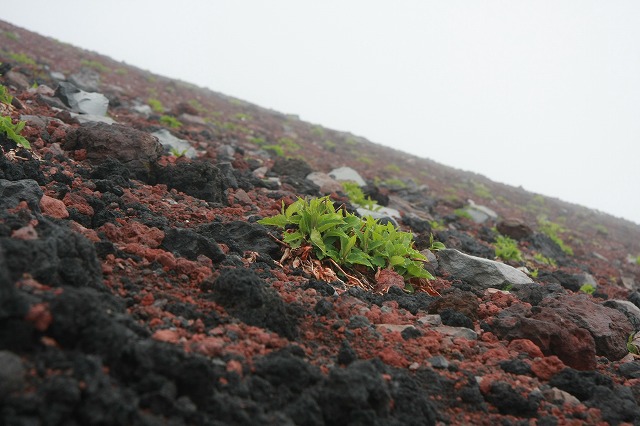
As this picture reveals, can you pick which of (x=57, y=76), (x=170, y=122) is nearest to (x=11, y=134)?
(x=170, y=122)

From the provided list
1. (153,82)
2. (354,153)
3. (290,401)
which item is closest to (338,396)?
(290,401)

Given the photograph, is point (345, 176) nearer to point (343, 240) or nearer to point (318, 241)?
point (343, 240)

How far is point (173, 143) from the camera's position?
30.0 ft

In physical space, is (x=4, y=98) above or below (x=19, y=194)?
above

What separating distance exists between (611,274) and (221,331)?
10918 mm

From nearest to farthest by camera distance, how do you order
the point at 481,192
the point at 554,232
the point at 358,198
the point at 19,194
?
the point at 19,194, the point at 358,198, the point at 554,232, the point at 481,192

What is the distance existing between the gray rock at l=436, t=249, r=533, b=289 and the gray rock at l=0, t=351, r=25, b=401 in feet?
15.9

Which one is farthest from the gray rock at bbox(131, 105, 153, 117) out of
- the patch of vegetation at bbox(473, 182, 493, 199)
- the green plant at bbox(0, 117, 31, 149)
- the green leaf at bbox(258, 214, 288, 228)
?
the patch of vegetation at bbox(473, 182, 493, 199)

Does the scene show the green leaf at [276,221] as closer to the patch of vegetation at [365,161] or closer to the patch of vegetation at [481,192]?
the patch of vegetation at [365,161]

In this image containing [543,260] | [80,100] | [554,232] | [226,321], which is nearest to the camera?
[226,321]

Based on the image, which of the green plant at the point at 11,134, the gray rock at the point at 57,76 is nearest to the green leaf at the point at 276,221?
the green plant at the point at 11,134

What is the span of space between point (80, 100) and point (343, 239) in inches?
287

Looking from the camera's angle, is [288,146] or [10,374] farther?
[288,146]

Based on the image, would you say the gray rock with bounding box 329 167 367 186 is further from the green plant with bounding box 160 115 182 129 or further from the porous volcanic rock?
the porous volcanic rock
